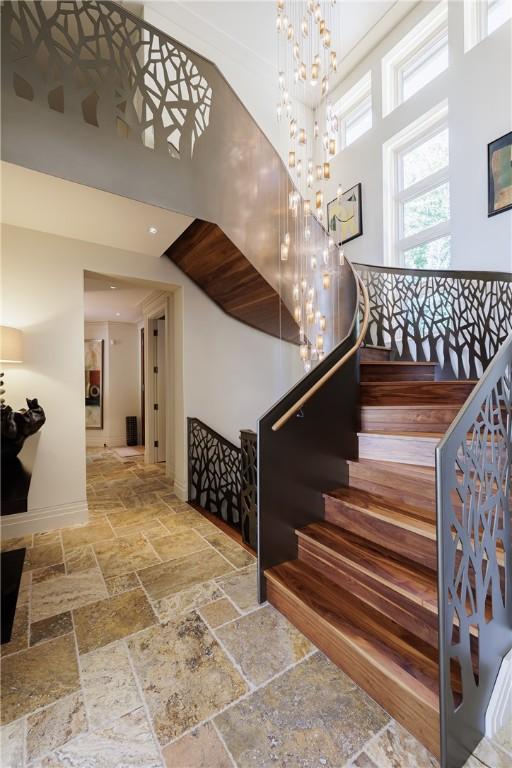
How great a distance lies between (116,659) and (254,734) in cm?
81

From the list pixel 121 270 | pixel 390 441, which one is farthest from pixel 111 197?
pixel 390 441

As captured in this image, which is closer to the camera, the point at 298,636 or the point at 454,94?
the point at 298,636

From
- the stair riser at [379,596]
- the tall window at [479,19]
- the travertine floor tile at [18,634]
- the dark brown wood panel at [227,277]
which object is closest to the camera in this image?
the stair riser at [379,596]

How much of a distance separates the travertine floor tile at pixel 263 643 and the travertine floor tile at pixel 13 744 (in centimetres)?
89

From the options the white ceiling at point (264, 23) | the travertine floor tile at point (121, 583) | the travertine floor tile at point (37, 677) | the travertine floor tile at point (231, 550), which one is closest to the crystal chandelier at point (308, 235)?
the white ceiling at point (264, 23)

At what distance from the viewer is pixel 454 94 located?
4473 mm

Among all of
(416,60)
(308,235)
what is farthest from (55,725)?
(416,60)

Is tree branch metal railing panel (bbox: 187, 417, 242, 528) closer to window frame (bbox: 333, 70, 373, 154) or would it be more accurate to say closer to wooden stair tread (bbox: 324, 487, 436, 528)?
wooden stair tread (bbox: 324, 487, 436, 528)

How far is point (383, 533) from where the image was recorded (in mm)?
2008

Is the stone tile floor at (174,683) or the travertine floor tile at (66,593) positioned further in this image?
the travertine floor tile at (66,593)

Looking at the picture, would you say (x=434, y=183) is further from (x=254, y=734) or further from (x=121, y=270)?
(x=254, y=734)

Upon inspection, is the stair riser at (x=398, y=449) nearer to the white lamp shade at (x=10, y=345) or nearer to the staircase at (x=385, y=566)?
the staircase at (x=385, y=566)

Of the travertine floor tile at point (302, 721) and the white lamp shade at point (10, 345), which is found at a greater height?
the white lamp shade at point (10, 345)

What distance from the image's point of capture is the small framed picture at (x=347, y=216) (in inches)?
229
